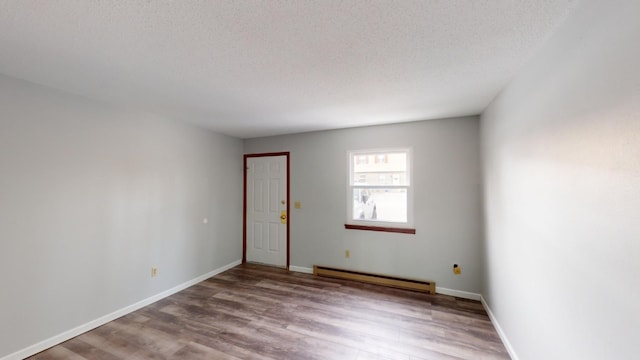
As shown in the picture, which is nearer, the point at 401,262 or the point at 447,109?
the point at 447,109

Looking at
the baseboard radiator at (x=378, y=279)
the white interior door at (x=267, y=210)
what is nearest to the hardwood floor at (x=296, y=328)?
the baseboard radiator at (x=378, y=279)

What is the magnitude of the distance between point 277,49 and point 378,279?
3272 mm

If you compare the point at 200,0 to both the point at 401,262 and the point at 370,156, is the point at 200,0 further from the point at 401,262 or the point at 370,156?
the point at 401,262

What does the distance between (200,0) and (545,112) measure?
6.81 ft

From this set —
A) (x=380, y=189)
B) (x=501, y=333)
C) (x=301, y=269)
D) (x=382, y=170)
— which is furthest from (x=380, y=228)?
(x=501, y=333)

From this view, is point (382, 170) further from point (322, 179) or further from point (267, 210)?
point (267, 210)

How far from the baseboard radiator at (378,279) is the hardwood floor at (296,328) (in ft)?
0.46

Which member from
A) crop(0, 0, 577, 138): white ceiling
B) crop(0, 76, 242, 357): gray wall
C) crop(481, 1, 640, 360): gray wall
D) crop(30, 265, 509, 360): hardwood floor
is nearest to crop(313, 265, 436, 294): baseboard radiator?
crop(30, 265, 509, 360): hardwood floor

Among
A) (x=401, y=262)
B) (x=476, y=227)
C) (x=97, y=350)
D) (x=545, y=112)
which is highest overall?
(x=545, y=112)

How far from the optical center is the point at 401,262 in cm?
350

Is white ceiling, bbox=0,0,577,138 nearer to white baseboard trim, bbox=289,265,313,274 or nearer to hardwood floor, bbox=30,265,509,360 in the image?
hardwood floor, bbox=30,265,509,360

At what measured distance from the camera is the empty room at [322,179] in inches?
47.2

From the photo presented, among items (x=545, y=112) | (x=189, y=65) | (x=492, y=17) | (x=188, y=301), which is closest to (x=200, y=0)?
(x=189, y=65)

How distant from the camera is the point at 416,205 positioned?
3.44 m
